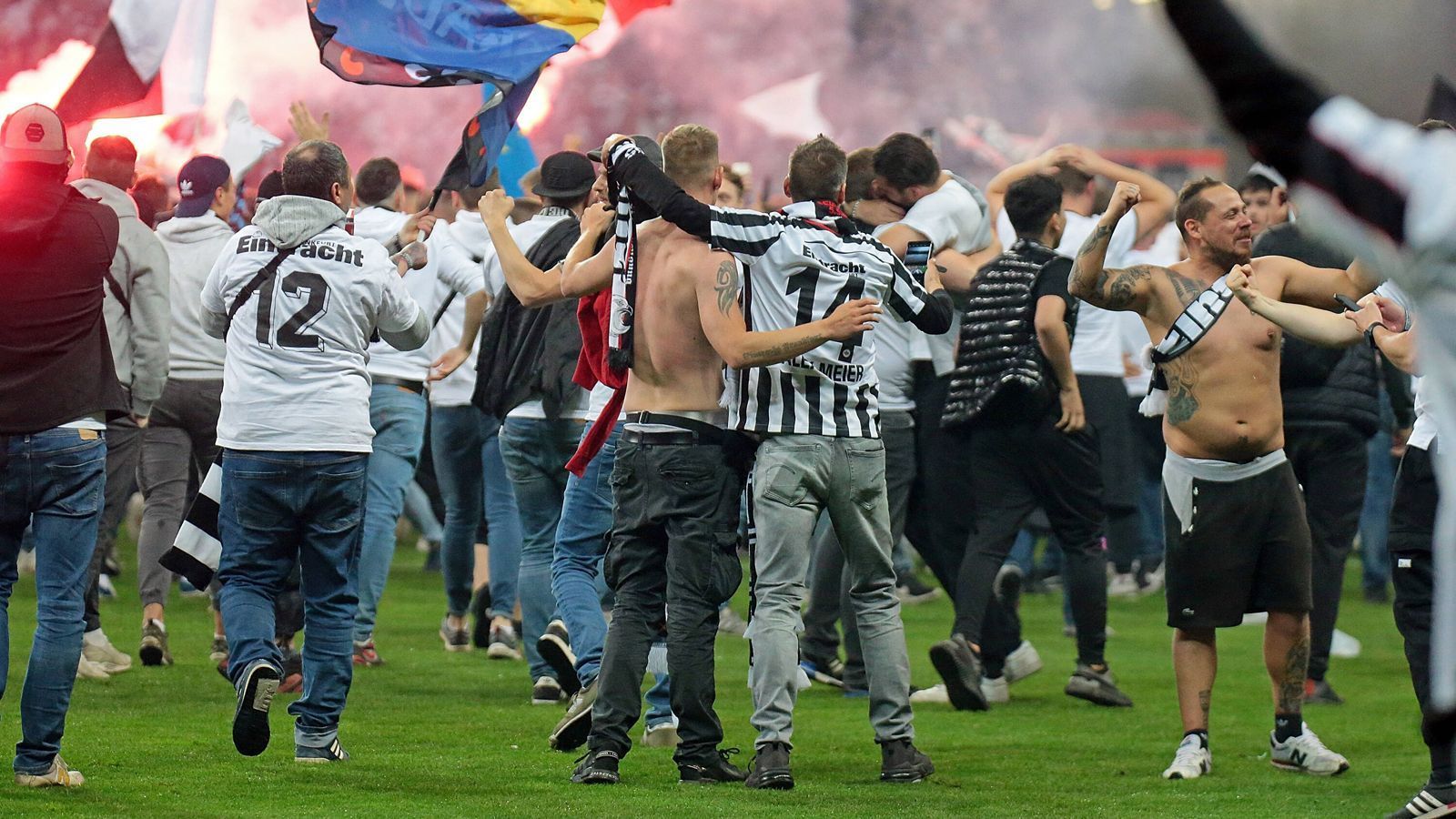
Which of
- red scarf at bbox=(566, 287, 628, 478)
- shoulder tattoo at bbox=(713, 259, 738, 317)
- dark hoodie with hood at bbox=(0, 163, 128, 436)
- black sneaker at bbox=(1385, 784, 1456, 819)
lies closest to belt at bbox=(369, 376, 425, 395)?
red scarf at bbox=(566, 287, 628, 478)

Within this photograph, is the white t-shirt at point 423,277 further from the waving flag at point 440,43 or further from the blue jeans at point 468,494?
the waving flag at point 440,43

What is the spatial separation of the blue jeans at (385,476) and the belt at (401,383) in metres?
0.02

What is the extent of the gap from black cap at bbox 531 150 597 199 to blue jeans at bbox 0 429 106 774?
2.68 metres

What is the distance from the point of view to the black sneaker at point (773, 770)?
6430 mm

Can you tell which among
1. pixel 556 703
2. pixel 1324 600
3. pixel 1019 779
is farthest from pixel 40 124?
pixel 1324 600

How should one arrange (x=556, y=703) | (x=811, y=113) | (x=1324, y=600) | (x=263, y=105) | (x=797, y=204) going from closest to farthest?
(x=797, y=204)
(x=556, y=703)
(x=1324, y=600)
(x=811, y=113)
(x=263, y=105)

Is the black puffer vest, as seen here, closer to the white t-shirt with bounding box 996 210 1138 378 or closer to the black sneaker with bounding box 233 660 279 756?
the white t-shirt with bounding box 996 210 1138 378

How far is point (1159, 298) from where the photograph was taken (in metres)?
7.16

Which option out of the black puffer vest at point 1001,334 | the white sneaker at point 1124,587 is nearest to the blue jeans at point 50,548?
the black puffer vest at point 1001,334

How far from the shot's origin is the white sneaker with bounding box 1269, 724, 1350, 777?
7.20m

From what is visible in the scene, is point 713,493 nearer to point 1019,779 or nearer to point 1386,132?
point 1019,779

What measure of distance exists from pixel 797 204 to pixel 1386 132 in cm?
391

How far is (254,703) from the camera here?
634 cm

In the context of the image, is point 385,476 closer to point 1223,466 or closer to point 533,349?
point 533,349
